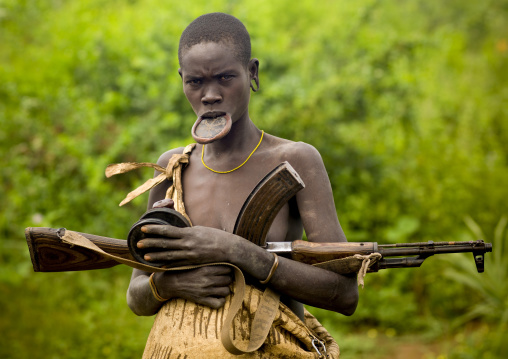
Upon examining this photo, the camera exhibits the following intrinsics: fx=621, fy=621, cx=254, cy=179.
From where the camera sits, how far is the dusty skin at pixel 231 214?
7.35ft

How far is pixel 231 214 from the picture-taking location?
2.48 meters

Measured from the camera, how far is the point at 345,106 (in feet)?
25.2

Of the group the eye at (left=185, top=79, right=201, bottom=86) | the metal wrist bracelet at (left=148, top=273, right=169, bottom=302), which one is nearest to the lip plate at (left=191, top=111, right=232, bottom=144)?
the eye at (left=185, top=79, right=201, bottom=86)

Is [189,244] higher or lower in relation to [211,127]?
lower

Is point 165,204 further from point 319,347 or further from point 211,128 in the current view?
point 319,347

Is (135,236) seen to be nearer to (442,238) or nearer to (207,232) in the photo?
(207,232)

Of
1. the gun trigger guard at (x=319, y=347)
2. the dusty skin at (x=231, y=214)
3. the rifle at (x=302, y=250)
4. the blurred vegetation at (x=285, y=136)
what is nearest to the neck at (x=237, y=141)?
the dusty skin at (x=231, y=214)

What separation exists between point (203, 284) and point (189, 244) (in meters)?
0.18

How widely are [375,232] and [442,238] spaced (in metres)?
0.83

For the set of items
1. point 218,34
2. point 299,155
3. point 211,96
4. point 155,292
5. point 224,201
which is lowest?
point 155,292

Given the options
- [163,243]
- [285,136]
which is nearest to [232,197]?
[163,243]

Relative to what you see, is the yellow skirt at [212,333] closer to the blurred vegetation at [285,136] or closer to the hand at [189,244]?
the hand at [189,244]

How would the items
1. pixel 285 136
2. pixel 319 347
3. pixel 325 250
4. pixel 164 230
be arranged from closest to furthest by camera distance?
pixel 164 230 → pixel 325 250 → pixel 319 347 → pixel 285 136

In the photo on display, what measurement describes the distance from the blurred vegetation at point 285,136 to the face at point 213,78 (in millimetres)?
4095
